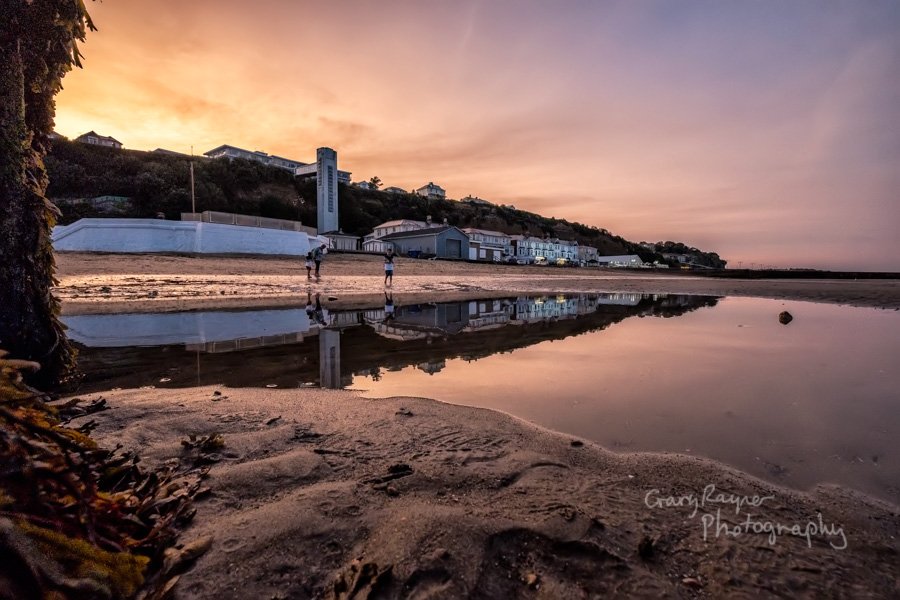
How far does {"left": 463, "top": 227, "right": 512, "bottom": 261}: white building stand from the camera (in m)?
72.4

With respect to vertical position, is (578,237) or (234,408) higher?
(578,237)

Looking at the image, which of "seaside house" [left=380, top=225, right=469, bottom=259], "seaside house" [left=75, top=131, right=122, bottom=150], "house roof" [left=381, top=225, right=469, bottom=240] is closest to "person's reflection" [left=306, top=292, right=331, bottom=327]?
"seaside house" [left=380, top=225, right=469, bottom=259]

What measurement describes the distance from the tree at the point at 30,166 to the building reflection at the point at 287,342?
67cm

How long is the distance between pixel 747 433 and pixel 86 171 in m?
63.2

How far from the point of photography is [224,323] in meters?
8.72

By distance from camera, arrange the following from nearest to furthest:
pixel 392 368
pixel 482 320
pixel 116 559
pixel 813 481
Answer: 1. pixel 116 559
2. pixel 813 481
3. pixel 392 368
4. pixel 482 320

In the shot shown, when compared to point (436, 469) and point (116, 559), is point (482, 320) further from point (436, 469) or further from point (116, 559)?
point (116, 559)

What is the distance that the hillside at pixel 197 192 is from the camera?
4178 centimetres

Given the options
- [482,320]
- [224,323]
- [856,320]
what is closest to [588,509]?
[482,320]

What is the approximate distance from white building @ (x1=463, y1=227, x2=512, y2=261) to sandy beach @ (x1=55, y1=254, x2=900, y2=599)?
220 feet

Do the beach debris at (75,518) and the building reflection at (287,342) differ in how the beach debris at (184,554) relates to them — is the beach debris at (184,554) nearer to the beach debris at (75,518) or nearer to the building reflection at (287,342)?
the beach debris at (75,518)

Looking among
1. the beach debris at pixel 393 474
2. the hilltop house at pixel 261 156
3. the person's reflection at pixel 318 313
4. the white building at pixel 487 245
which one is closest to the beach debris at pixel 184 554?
the beach debris at pixel 393 474

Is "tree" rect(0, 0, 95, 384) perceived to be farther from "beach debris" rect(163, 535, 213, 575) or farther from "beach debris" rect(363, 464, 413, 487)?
"beach debris" rect(363, 464, 413, 487)

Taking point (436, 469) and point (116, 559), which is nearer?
point (116, 559)
